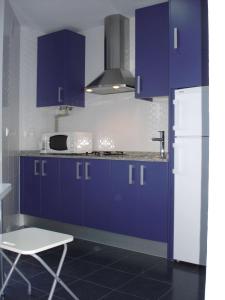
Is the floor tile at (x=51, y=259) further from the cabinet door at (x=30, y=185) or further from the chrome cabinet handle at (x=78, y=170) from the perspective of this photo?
the cabinet door at (x=30, y=185)

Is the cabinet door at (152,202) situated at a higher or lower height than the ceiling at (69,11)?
lower

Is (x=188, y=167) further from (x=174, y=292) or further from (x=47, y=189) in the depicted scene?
(x=47, y=189)

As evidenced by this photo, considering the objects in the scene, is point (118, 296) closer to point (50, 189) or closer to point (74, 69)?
point (50, 189)

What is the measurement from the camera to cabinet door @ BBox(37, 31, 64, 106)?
412cm

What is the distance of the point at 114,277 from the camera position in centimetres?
250

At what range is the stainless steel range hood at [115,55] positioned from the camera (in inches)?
144

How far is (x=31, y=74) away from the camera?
429 cm

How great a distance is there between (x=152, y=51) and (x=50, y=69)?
1.54 m

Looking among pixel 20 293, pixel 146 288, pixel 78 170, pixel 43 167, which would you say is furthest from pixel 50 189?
pixel 146 288

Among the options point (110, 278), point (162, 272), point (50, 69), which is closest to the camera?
point (110, 278)

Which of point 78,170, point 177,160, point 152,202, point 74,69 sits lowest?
point 152,202

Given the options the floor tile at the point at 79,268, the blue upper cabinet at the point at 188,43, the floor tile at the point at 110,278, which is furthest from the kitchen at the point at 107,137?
the floor tile at the point at 79,268
